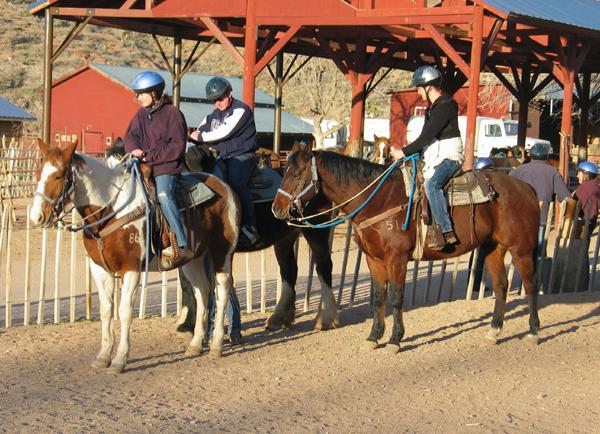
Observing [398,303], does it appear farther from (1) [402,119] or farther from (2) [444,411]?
(1) [402,119]

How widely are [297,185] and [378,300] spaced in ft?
4.77

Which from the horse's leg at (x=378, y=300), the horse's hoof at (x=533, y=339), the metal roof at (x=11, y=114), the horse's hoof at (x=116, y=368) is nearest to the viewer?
the horse's hoof at (x=116, y=368)

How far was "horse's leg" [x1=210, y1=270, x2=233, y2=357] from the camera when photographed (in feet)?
27.3

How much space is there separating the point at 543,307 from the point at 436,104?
153 inches

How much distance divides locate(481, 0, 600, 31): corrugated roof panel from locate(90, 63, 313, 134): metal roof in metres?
14.6

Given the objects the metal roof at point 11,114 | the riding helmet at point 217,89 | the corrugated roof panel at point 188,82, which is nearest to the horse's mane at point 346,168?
the riding helmet at point 217,89

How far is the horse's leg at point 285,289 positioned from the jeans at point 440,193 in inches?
73.9

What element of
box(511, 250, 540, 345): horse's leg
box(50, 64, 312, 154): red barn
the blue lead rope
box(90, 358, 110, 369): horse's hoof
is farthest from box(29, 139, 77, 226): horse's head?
box(50, 64, 312, 154): red barn

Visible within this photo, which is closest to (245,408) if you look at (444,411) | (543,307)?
(444,411)

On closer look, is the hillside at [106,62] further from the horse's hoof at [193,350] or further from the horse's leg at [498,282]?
the horse's hoof at [193,350]

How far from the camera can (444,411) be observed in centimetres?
665

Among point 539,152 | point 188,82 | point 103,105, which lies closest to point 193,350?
point 539,152

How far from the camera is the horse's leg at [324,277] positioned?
9688 millimetres

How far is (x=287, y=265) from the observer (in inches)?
395
